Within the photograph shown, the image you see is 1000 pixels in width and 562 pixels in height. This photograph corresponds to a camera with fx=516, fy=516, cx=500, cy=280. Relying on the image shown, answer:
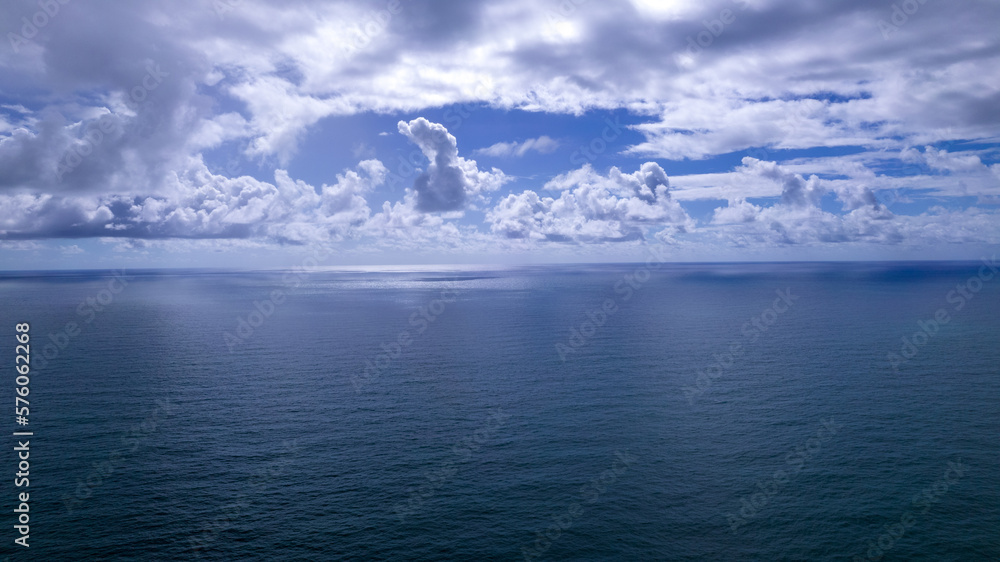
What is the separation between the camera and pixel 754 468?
57.7 metres

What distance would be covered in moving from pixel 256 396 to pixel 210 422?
430 inches

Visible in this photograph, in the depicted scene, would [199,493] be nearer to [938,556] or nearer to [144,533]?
[144,533]

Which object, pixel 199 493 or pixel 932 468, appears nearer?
pixel 199 493

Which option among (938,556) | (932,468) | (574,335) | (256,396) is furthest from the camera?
(574,335)

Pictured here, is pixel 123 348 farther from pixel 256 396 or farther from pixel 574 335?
pixel 574 335

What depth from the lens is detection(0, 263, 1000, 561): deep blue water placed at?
4588cm

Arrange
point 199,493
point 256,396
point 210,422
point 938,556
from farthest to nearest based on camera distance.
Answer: point 256,396 < point 210,422 < point 199,493 < point 938,556

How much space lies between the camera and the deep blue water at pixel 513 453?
4588 cm

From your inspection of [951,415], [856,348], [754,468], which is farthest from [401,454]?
[856,348]

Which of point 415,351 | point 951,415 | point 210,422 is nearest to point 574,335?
point 415,351

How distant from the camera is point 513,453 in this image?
6203cm

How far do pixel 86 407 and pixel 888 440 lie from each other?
107660 mm

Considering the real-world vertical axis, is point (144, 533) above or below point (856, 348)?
below

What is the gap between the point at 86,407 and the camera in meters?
73.9
